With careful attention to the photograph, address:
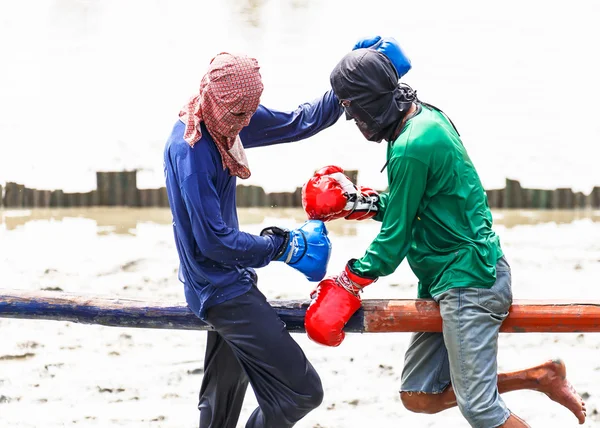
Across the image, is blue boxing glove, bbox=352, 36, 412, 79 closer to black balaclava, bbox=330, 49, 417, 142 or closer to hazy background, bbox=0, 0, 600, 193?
black balaclava, bbox=330, 49, 417, 142

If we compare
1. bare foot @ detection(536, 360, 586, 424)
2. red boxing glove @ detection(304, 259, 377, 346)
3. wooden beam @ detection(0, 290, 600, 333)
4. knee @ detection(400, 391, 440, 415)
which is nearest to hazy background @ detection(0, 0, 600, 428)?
wooden beam @ detection(0, 290, 600, 333)

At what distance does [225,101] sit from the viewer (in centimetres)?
331

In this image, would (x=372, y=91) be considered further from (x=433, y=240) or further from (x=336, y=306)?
(x=336, y=306)

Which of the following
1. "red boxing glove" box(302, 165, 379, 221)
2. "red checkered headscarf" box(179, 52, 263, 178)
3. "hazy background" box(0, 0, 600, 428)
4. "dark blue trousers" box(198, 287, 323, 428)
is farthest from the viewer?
"hazy background" box(0, 0, 600, 428)

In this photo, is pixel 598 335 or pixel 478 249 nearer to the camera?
pixel 478 249

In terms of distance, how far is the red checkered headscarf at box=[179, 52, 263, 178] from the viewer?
3.30 meters

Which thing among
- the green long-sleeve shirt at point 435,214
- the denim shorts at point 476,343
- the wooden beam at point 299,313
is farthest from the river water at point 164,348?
the denim shorts at point 476,343

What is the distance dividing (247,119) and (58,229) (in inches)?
257

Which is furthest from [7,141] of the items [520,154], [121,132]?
[520,154]

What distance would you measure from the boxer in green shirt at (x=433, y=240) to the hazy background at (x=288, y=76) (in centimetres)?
761

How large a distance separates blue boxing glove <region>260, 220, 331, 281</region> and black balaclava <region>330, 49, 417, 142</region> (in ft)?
1.55

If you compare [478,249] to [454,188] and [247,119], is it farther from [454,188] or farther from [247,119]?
[247,119]

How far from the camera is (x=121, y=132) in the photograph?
12773 millimetres

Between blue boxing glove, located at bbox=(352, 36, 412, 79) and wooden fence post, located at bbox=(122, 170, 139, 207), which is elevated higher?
blue boxing glove, located at bbox=(352, 36, 412, 79)
